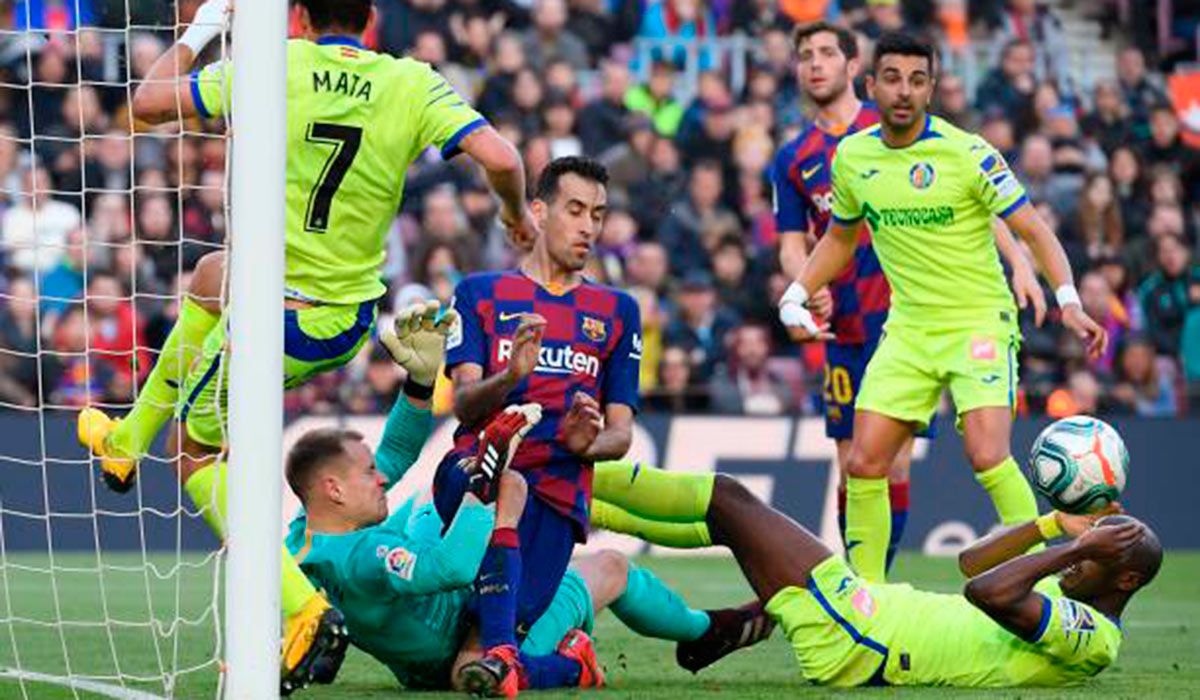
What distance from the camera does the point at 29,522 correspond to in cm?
1376

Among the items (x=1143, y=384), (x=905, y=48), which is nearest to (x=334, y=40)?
(x=905, y=48)

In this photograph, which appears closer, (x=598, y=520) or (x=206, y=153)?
(x=598, y=520)

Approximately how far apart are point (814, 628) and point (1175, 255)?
9.65 m

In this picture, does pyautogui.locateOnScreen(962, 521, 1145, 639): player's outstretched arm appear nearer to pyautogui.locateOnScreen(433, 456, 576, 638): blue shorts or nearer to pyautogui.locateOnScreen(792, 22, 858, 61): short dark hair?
pyautogui.locateOnScreen(433, 456, 576, 638): blue shorts

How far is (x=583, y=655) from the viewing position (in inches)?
277

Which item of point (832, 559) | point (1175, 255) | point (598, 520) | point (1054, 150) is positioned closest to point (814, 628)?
point (832, 559)

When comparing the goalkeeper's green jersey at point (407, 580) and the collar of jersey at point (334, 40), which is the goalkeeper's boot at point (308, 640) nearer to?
the goalkeeper's green jersey at point (407, 580)

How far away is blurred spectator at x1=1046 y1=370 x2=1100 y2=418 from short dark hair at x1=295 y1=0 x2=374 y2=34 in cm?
769

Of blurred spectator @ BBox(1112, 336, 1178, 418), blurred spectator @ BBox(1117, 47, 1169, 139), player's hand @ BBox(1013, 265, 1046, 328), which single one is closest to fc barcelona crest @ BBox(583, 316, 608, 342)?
player's hand @ BBox(1013, 265, 1046, 328)

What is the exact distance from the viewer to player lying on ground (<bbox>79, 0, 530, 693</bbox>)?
7133mm

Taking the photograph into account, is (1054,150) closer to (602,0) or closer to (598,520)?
(602,0)

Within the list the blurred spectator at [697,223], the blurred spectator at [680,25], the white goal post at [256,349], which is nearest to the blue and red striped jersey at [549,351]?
the white goal post at [256,349]

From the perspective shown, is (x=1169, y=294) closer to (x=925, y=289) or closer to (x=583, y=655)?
(x=925, y=289)

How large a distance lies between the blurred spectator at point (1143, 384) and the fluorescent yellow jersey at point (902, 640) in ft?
26.8
